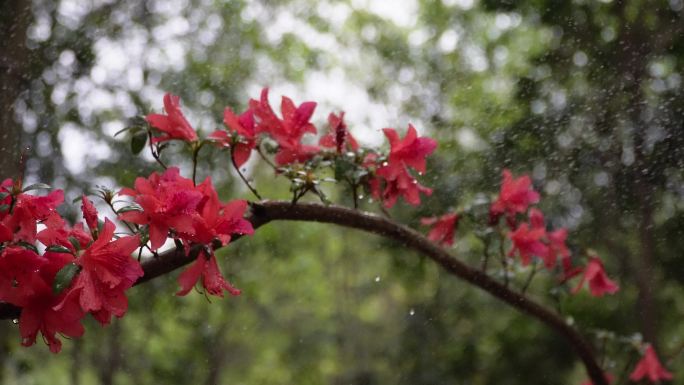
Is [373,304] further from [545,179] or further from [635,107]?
[635,107]

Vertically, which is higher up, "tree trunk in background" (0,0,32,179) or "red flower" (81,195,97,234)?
"red flower" (81,195,97,234)

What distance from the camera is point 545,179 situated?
51.6 inches

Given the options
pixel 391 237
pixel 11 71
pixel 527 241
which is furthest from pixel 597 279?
pixel 11 71

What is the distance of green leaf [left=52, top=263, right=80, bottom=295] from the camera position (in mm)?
391

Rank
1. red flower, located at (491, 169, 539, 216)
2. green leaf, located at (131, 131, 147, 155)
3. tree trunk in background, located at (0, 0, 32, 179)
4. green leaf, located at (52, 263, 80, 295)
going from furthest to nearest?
tree trunk in background, located at (0, 0, 32, 179)
red flower, located at (491, 169, 539, 216)
green leaf, located at (131, 131, 147, 155)
green leaf, located at (52, 263, 80, 295)

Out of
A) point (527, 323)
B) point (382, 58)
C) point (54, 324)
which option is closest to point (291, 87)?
point (382, 58)

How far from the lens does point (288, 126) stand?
610 millimetres

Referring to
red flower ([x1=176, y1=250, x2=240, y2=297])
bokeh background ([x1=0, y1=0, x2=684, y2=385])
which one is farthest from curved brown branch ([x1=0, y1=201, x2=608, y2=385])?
bokeh background ([x1=0, y1=0, x2=684, y2=385])

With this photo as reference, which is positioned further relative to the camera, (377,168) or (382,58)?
(382,58)

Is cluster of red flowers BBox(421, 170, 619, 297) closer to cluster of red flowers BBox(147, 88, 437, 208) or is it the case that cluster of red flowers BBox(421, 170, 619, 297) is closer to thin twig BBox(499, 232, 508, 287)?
thin twig BBox(499, 232, 508, 287)

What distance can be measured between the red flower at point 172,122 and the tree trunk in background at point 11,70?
1.97ft

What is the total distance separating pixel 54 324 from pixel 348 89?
1248 mm

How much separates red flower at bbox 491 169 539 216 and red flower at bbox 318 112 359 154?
22 centimetres

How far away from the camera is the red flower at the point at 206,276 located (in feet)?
1.50
